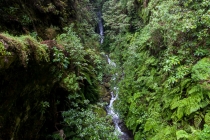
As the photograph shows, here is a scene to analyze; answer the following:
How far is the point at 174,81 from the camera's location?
239 inches

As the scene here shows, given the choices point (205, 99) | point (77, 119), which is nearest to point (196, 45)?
point (205, 99)

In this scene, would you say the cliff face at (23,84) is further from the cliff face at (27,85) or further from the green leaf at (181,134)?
the green leaf at (181,134)

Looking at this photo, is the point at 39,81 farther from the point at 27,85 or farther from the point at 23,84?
the point at 23,84

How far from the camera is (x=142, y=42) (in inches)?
354

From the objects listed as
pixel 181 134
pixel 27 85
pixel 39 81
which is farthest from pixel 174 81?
pixel 27 85

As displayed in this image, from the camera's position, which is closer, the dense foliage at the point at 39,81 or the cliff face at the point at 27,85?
the cliff face at the point at 27,85

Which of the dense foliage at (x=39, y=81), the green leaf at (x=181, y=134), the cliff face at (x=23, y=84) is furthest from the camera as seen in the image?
the green leaf at (x=181, y=134)

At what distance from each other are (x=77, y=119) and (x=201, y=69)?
144 inches

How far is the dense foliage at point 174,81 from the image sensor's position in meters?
4.79

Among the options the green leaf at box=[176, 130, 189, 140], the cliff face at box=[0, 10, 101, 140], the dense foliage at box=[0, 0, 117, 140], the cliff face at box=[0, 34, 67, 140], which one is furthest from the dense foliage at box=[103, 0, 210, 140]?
the cliff face at box=[0, 34, 67, 140]

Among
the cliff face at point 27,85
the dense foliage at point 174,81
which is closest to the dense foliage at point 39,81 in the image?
the cliff face at point 27,85

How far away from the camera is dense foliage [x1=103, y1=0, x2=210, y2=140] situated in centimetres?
479

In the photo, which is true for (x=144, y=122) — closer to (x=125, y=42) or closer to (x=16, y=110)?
(x=16, y=110)

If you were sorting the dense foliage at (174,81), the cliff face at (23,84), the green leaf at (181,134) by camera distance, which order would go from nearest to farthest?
1. the cliff face at (23,84)
2. the green leaf at (181,134)
3. the dense foliage at (174,81)
